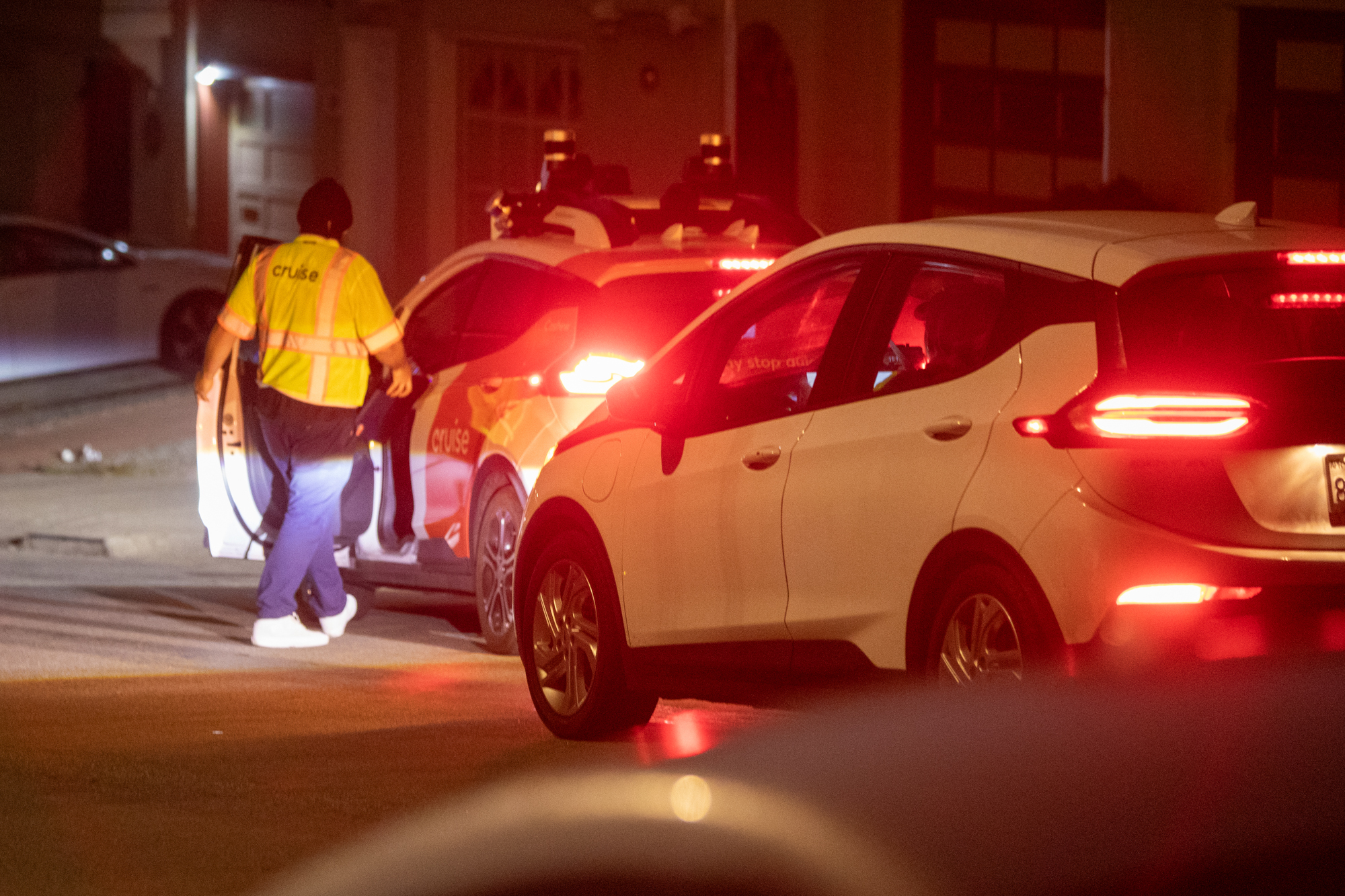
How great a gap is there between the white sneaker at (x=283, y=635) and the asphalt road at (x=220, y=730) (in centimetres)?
8

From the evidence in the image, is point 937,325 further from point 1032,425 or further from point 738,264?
point 738,264

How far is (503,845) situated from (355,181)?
72.0 feet

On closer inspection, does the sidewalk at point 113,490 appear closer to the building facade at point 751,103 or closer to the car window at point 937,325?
the building facade at point 751,103

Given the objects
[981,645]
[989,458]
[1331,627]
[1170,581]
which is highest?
[989,458]

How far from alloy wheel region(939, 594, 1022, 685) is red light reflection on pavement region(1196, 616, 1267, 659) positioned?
43cm

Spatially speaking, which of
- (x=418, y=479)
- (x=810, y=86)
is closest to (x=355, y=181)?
(x=810, y=86)

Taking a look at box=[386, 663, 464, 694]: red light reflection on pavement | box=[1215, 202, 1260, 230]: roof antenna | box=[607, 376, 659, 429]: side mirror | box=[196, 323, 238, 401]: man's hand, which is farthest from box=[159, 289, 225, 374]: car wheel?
box=[1215, 202, 1260, 230]: roof antenna

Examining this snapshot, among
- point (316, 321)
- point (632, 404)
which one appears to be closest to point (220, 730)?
point (632, 404)

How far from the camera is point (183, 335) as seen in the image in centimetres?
1966

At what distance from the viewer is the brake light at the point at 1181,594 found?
5.01m

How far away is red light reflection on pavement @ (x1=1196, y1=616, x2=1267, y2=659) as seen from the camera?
501 cm

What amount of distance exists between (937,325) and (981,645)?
0.95 metres

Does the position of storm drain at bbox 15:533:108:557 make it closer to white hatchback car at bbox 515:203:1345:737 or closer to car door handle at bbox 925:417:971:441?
white hatchback car at bbox 515:203:1345:737

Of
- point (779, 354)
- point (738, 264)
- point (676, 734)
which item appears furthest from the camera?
point (738, 264)
